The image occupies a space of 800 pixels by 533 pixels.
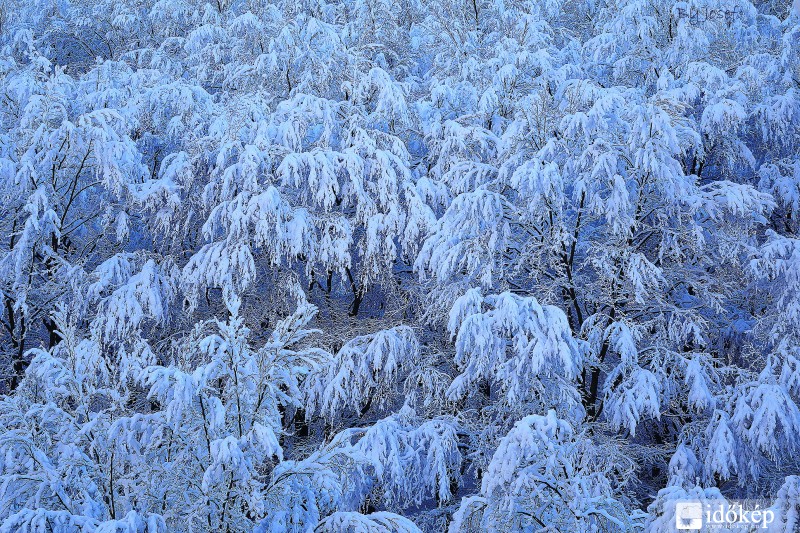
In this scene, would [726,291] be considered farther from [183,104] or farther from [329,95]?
[183,104]

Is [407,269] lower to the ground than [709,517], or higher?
higher

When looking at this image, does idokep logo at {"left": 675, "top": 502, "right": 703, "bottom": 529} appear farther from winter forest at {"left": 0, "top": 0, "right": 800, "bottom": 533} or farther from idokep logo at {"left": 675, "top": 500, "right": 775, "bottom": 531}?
winter forest at {"left": 0, "top": 0, "right": 800, "bottom": 533}

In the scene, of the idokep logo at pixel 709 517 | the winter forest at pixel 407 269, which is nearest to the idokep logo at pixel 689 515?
the idokep logo at pixel 709 517

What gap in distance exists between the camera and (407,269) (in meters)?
11.1

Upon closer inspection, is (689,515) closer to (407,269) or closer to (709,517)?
(709,517)

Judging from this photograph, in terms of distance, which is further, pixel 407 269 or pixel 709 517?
pixel 407 269

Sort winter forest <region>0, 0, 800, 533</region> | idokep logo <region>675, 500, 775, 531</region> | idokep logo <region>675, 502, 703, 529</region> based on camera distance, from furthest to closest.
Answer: winter forest <region>0, 0, 800, 533</region>
idokep logo <region>675, 502, 703, 529</region>
idokep logo <region>675, 500, 775, 531</region>

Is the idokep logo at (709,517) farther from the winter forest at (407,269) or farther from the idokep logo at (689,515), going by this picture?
the winter forest at (407,269)

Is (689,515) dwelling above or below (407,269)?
below

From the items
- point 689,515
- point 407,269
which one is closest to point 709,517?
point 689,515

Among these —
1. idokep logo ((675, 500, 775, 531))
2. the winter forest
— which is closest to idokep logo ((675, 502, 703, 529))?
idokep logo ((675, 500, 775, 531))

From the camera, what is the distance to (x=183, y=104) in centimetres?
1125

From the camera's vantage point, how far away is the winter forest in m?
5.68

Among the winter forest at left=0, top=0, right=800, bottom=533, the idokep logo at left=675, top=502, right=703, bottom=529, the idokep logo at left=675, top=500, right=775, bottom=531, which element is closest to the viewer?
the idokep logo at left=675, top=500, right=775, bottom=531
